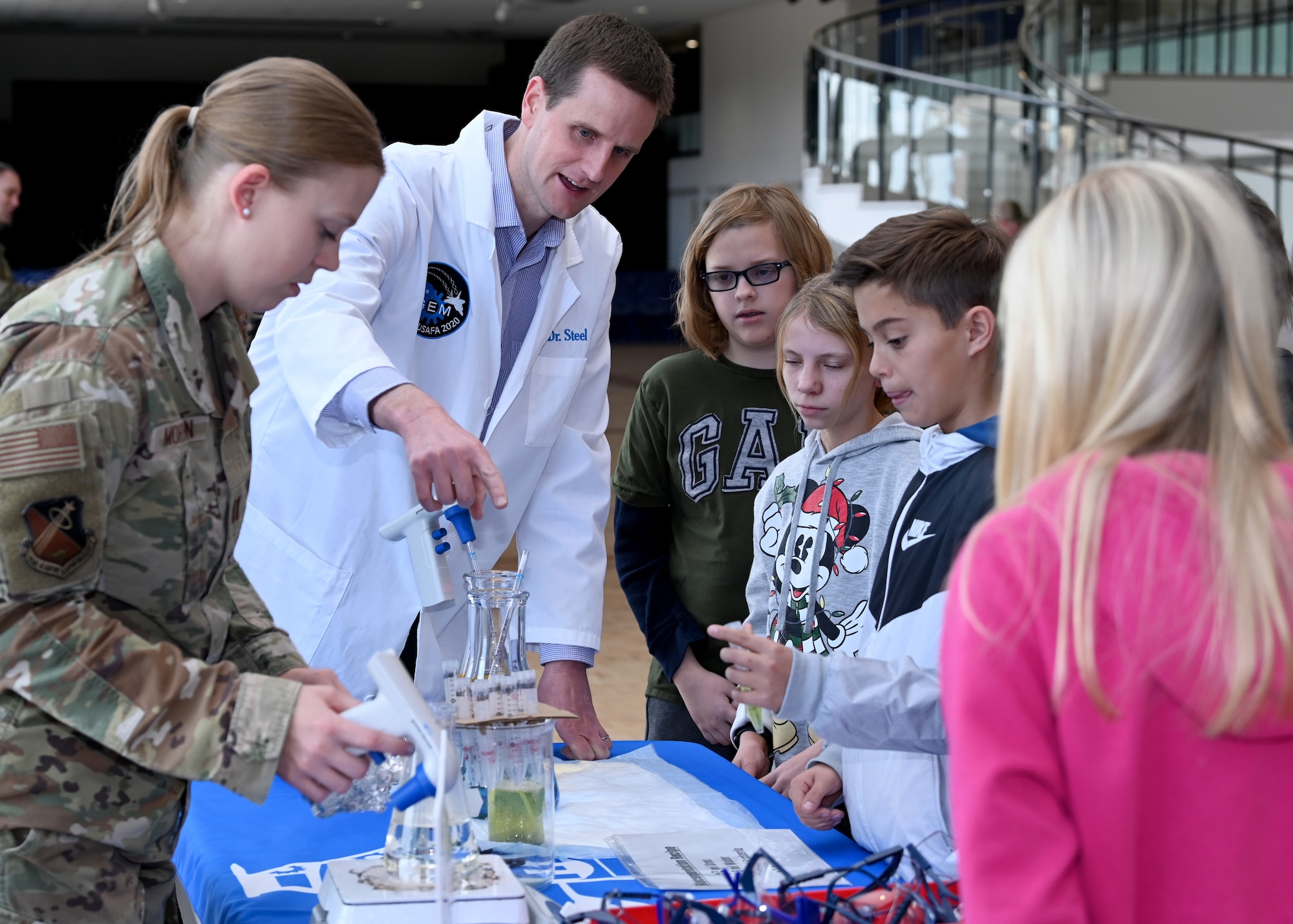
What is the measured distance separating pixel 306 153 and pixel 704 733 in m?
1.27

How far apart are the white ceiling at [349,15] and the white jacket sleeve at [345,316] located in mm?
12948

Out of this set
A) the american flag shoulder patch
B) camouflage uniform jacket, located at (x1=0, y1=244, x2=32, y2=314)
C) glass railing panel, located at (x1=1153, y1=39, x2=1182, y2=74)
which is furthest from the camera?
glass railing panel, located at (x1=1153, y1=39, x2=1182, y2=74)

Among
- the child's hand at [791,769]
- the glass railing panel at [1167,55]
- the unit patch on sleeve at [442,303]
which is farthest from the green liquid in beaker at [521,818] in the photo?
the glass railing panel at [1167,55]

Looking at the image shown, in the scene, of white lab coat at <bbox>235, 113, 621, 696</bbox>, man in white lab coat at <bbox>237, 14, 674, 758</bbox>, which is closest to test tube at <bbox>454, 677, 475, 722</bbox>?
man in white lab coat at <bbox>237, 14, 674, 758</bbox>

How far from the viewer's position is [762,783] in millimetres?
1629

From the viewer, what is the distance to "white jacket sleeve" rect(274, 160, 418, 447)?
1614mm

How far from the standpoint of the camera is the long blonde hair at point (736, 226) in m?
2.17

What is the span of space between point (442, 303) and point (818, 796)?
99 centimetres

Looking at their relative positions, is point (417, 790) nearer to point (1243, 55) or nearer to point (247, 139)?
point (247, 139)

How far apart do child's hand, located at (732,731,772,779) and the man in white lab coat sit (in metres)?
0.20

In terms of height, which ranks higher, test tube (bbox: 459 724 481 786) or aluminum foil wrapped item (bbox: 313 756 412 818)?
test tube (bbox: 459 724 481 786)

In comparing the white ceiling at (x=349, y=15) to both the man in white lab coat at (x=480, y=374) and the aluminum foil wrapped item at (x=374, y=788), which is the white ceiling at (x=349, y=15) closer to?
the man in white lab coat at (x=480, y=374)

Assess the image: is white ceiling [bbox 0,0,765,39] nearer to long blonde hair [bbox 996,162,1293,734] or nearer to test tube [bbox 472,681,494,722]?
test tube [bbox 472,681,494,722]

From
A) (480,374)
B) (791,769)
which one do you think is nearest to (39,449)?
(791,769)
